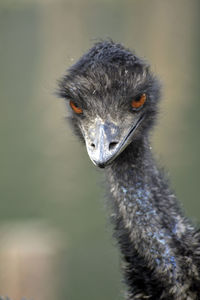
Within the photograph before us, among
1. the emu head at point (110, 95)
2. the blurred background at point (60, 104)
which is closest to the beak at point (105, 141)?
the emu head at point (110, 95)

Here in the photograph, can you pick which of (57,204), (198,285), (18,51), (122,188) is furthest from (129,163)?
(18,51)

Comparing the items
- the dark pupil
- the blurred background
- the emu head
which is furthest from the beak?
the blurred background

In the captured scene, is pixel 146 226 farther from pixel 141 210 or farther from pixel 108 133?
pixel 108 133

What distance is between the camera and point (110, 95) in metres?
2.72

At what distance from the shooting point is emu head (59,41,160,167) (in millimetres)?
2666

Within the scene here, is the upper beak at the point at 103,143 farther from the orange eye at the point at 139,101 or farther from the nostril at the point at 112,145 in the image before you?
the orange eye at the point at 139,101

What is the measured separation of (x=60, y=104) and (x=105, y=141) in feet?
14.5

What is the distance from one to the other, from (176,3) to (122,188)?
5216 millimetres

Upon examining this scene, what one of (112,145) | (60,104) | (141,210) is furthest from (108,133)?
(60,104)

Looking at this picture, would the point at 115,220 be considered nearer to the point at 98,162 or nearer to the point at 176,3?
the point at 98,162

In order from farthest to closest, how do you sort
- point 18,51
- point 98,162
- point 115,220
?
point 18,51 < point 115,220 < point 98,162

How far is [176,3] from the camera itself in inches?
304

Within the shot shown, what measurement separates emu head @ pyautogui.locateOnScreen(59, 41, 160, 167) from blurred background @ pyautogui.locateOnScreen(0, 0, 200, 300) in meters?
3.92

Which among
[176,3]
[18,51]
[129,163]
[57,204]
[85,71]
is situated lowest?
[57,204]
